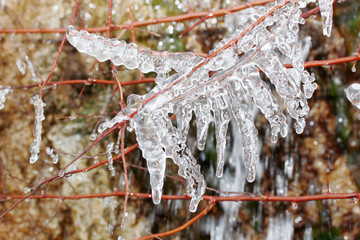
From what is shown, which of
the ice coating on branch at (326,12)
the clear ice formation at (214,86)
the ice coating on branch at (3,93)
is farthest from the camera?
the ice coating on branch at (3,93)

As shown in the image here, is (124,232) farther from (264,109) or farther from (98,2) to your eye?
(98,2)

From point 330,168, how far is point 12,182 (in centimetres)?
218

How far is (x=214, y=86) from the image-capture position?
1333 mm

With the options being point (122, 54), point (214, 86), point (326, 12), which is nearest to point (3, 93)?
point (122, 54)

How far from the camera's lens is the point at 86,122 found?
2459 mm

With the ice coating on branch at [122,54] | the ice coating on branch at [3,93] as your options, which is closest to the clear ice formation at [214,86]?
the ice coating on branch at [122,54]

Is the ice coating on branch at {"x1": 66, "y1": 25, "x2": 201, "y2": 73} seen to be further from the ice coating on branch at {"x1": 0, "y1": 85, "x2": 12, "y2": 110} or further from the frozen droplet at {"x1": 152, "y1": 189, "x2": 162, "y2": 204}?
the ice coating on branch at {"x1": 0, "y1": 85, "x2": 12, "y2": 110}

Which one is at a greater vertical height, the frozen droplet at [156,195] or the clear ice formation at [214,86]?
the clear ice formation at [214,86]

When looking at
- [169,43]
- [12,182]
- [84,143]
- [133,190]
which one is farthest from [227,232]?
[12,182]

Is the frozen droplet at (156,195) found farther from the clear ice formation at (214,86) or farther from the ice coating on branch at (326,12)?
the ice coating on branch at (326,12)

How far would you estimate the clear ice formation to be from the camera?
1241 millimetres

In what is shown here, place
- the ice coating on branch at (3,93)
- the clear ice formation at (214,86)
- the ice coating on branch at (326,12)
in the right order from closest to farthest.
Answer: the clear ice formation at (214,86) → the ice coating on branch at (326,12) → the ice coating on branch at (3,93)

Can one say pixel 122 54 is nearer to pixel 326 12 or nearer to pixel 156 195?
pixel 156 195

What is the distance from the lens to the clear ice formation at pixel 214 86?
124cm
